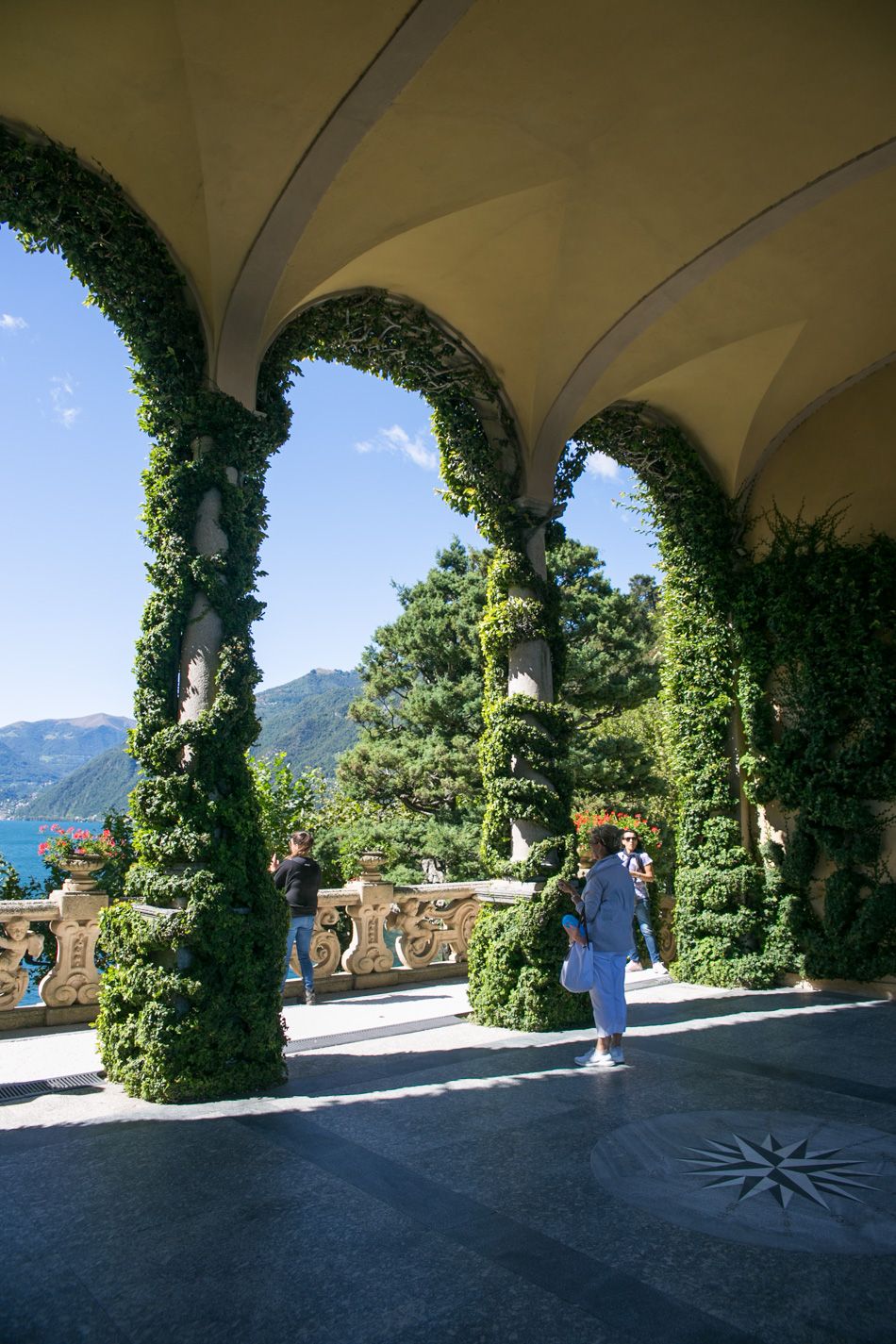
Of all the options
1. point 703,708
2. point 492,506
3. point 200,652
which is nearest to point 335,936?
point 200,652

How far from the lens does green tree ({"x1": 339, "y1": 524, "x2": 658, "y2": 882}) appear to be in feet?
84.4

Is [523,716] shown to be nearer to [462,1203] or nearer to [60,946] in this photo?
[60,946]

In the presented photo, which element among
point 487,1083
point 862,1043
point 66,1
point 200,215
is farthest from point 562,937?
point 66,1

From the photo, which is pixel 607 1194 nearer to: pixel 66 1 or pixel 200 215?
pixel 200 215

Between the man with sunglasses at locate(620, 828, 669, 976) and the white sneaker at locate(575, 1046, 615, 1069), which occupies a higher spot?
the man with sunglasses at locate(620, 828, 669, 976)

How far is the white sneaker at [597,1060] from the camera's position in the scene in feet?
21.8

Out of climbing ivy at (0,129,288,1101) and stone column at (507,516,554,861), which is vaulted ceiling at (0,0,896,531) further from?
stone column at (507,516,554,861)

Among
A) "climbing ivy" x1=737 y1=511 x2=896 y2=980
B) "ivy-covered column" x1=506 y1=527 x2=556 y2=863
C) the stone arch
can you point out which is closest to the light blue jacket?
"ivy-covered column" x1=506 y1=527 x2=556 y2=863

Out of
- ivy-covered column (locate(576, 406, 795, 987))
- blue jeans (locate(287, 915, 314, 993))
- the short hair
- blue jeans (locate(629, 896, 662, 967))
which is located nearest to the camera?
the short hair

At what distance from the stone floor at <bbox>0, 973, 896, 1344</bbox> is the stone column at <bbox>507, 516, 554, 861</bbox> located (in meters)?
2.11

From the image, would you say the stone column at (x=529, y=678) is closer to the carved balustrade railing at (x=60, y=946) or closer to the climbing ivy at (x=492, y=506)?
the climbing ivy at (x=492, y=506)

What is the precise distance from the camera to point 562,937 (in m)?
8.03

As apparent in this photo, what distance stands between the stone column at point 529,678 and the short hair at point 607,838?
5.29 ft

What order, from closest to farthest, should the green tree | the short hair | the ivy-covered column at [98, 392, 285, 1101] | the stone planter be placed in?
the ivy-covered column at [98, 392, 285, 1101] < the short hair < the stone planter < the green tree
